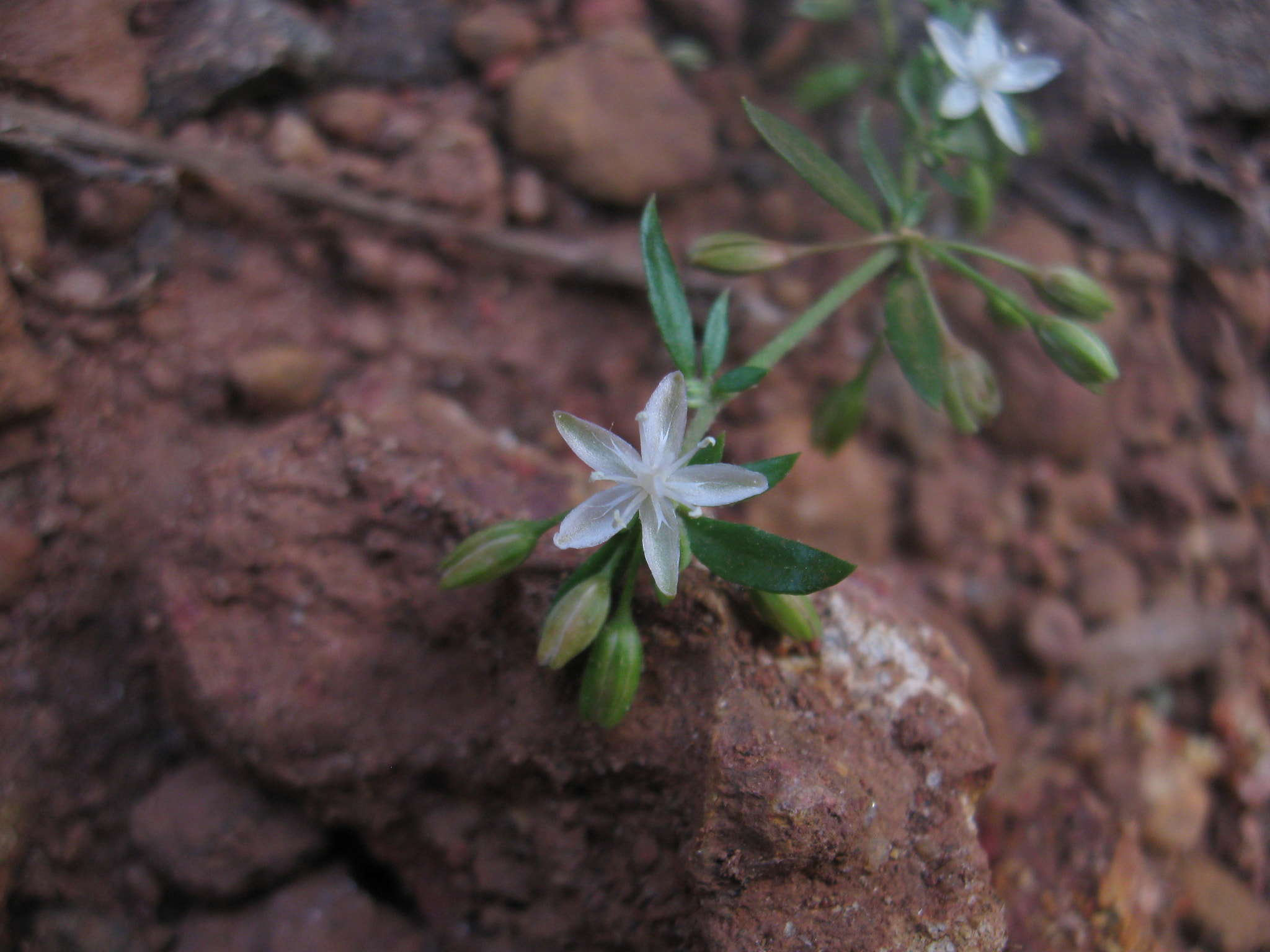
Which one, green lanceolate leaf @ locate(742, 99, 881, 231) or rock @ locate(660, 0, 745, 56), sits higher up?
green lanceolate leaf @ locate(742, 99, 881, 231)

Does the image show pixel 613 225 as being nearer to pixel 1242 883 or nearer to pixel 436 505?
pixel 436 505

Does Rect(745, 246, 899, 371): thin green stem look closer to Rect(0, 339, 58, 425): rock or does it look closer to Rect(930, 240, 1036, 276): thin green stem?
Rect(930, 240, 1036, 276): thin green stem

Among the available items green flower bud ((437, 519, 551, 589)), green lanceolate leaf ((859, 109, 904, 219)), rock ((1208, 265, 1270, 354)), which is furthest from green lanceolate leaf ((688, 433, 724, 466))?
rock ((1208, 265, 1270, 354))

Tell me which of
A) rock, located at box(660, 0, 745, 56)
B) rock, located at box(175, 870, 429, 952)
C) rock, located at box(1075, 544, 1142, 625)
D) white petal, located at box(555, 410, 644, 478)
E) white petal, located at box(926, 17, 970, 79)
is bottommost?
rock, located at box(175, 870, 429, 952)

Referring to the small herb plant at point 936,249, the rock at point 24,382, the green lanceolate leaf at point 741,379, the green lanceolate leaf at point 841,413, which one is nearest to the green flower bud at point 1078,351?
the small herb plant at point 936,249

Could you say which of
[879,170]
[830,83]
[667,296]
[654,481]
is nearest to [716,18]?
[830,83]

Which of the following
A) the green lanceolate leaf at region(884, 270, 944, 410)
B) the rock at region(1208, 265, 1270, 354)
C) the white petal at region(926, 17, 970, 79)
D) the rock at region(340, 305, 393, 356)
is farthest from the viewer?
the rock at region(1208, 265, 1270, 354)
